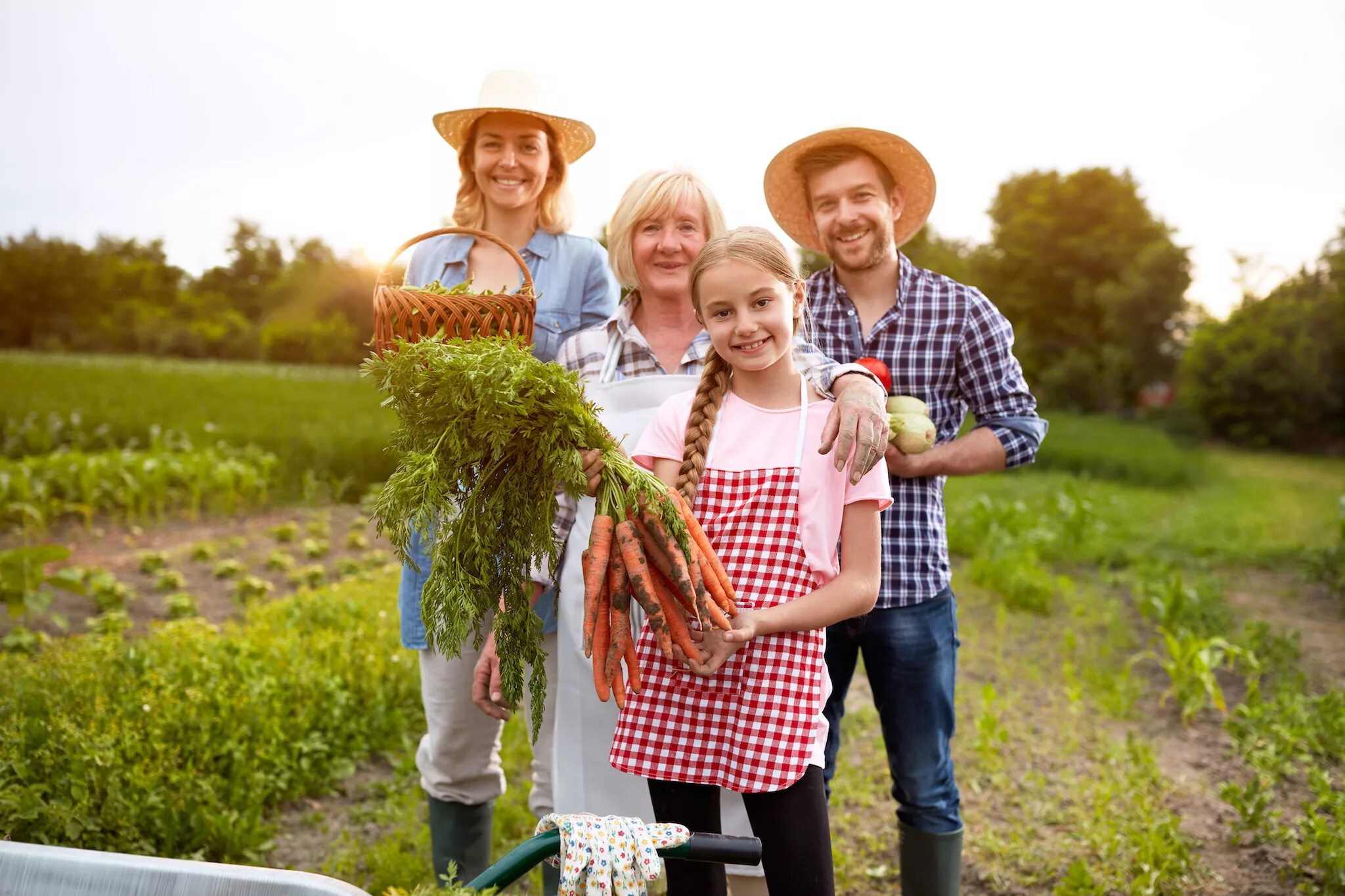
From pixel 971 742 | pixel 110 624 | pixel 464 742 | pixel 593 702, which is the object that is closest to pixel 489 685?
pixel 593 702

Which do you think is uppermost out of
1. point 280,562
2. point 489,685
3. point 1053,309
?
point 1053,309

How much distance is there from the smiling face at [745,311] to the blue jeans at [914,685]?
80 cm

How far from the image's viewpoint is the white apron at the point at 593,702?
2.16 m

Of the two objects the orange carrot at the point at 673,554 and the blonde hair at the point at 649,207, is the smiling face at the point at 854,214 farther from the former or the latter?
the orange carrot at the point at 673,554

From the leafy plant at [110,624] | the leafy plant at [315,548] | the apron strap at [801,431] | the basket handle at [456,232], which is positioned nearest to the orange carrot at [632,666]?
the apron strap at [801,431]

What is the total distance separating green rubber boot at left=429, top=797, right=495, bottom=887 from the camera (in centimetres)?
266

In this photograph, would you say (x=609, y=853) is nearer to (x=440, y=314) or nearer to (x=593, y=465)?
(x=593, y=465)

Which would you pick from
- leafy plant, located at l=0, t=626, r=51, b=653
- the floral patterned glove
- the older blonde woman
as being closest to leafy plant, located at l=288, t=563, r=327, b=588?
leafy plant, located at l=0, t=626, r=51, b=653

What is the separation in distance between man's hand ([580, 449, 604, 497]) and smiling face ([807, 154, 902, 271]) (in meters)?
0.99

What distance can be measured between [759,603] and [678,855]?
535 millimetres

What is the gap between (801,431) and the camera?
5.95ft

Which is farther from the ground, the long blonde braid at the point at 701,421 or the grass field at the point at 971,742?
the long blonde braid at the point at 701,421

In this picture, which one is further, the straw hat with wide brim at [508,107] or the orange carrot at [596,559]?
the straw hat with wide brim at [508,107]

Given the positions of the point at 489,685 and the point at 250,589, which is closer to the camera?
the point at 489,685
